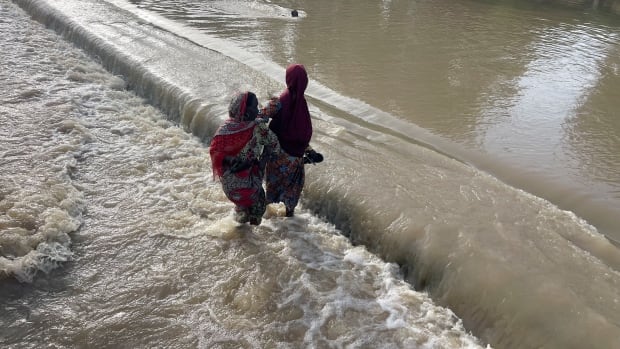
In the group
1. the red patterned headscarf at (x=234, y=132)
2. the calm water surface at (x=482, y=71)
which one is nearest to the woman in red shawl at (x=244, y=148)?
the red patterned headscarf at (x=234, y=132)

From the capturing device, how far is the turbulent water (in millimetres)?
3201

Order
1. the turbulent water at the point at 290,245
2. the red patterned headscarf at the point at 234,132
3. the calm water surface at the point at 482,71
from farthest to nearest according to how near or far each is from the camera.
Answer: the calm water surface at the point at 482,71 < the red patterned headscarf at the point at 234,132 < the turbulent water at the point at 290,245

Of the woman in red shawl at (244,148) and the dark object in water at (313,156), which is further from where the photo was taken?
the dark object in water at (313,156)

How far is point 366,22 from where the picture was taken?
456 inches

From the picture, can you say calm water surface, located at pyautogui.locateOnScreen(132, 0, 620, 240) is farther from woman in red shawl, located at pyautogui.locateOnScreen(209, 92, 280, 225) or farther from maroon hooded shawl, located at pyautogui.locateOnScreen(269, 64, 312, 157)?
woman in red shawl, located at pyautogui.locateOnScreen(209, 92, 280, 225)

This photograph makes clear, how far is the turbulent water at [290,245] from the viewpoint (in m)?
3.20

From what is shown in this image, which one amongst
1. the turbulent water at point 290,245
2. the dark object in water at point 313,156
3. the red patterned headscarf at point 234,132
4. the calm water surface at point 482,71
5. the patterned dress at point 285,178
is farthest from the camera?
the calm water surface at point 482,71

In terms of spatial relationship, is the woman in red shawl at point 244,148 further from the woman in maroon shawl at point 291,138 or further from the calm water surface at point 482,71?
the calm water surface at point 482,71

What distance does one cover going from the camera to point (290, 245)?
13.3ft

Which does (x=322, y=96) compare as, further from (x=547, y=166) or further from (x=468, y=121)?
(x=547, y=166)

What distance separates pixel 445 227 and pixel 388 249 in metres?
0.51

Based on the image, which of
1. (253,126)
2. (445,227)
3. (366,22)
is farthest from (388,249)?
(366,22)

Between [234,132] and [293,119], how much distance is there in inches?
18.4

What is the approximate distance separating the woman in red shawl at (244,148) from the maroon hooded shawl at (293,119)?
0.09 metres
